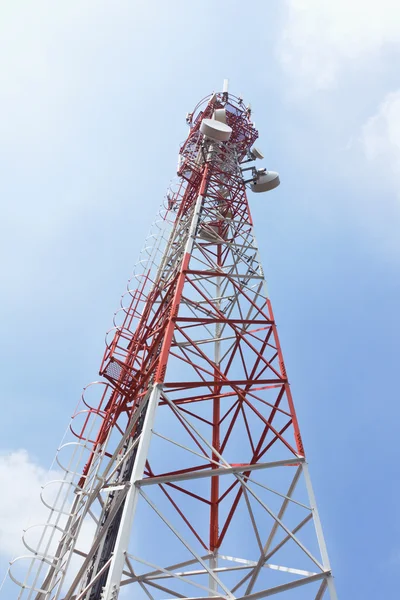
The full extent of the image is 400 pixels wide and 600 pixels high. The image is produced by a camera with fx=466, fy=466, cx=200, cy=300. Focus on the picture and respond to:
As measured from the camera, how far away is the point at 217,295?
1623 cm

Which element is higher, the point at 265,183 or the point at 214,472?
the point at 265,183

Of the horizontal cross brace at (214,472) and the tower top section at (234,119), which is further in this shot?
the tower top section at (234,119)

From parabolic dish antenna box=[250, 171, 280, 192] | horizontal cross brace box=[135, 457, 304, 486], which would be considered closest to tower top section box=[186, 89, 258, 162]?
parabolic dish antenna box=[250, 171, 280, 192]

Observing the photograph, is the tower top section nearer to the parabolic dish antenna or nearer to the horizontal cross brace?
the parabolic dish antenna

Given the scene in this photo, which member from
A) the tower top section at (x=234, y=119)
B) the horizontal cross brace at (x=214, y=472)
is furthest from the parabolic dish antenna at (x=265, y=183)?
the horizontal cross brace at (x=214, y=472)

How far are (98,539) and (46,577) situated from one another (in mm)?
1297

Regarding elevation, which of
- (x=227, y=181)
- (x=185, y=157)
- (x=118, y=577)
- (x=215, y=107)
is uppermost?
(x=215, y=107)

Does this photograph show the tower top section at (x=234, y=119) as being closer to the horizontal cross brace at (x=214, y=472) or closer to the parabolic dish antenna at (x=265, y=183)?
the parabolic dish antenna at (x=265, y=183)

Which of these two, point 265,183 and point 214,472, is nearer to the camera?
point 214,472

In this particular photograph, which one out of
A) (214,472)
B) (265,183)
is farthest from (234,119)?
(214,472)

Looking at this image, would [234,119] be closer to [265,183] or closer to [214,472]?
[265,183]

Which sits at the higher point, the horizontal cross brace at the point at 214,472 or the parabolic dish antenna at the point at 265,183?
the parabolic dish antenna at the point at 265,183

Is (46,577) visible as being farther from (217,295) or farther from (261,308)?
(217,295)

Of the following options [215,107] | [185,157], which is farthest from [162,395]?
[215,107]
